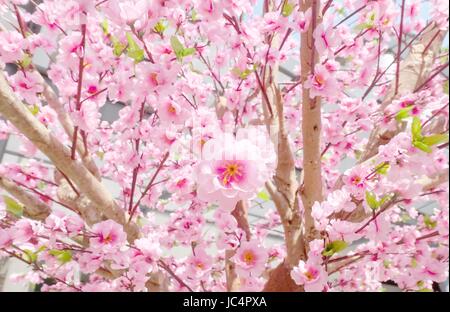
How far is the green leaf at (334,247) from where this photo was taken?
1345 mm

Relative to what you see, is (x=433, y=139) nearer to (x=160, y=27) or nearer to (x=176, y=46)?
(x=176, y=46)

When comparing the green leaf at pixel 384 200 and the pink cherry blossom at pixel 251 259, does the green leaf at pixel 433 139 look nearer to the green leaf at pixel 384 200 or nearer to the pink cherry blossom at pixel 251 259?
the green leaf at pixel 384 200

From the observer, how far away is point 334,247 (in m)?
1.37

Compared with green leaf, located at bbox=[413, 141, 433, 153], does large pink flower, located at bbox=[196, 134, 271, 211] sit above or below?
below

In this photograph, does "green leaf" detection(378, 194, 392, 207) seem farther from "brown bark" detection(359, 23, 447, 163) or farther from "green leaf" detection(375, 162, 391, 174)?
"brown bark" detection(359, 23, 447, 163)

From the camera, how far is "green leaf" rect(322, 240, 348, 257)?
→ 4.41ft

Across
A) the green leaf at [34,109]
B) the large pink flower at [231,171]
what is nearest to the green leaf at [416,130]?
the large pink flower at [231,171]

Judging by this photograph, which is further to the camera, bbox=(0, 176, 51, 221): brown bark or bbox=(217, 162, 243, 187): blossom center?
bbox=(0, 176, 51, 221): brown bark

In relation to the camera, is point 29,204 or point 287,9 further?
point 29,204

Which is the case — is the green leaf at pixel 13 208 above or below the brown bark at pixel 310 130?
below

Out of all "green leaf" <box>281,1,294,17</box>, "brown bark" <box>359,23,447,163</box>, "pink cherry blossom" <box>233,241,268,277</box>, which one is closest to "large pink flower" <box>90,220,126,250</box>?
"pink cherry blossom" <box>233,241,268,277</box>

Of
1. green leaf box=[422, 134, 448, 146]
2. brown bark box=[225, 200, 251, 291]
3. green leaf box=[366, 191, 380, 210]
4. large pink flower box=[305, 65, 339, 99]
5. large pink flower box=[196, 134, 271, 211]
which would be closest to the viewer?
large pink flower box=[196, 134, 271, 211]

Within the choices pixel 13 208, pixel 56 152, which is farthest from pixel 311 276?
pixel 13 208
